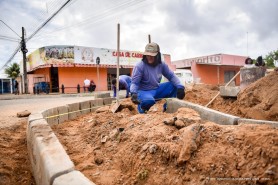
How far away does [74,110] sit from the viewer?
17.7ft

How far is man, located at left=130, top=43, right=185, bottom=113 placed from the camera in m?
4.42

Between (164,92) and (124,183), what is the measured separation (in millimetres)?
3260

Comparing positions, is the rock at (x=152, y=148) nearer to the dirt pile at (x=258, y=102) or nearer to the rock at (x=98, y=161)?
the rock at (x=98, y=161)

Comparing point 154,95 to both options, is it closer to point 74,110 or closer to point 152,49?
point 152,49

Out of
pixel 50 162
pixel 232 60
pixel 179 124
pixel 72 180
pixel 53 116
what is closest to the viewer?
pixel 72 180

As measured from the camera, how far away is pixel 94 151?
2.61m

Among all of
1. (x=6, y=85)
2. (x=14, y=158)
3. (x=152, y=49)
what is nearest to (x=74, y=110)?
(x=152, y=49)

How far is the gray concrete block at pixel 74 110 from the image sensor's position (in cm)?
520

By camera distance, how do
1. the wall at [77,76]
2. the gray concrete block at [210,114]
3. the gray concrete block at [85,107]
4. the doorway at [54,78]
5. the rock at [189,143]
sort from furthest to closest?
1. the doorway at [54,78]
2. the wall at [77,76]
3. the gray concrete block at [85,107]
4. the gray concrete block at [210,114]
5. the rock at [189,143]

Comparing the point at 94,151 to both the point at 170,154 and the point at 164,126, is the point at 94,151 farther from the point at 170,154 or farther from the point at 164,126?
the point at 170,154

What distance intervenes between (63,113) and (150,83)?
191 cm

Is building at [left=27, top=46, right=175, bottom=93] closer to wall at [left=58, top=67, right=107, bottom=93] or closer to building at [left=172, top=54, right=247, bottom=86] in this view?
wall at [left=58, top=67, right=107, bottom=93]

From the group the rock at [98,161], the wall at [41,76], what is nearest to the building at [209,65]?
the wall at [41,76]

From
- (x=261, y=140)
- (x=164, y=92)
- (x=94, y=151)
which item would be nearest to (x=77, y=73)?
(x=164, y=92)
